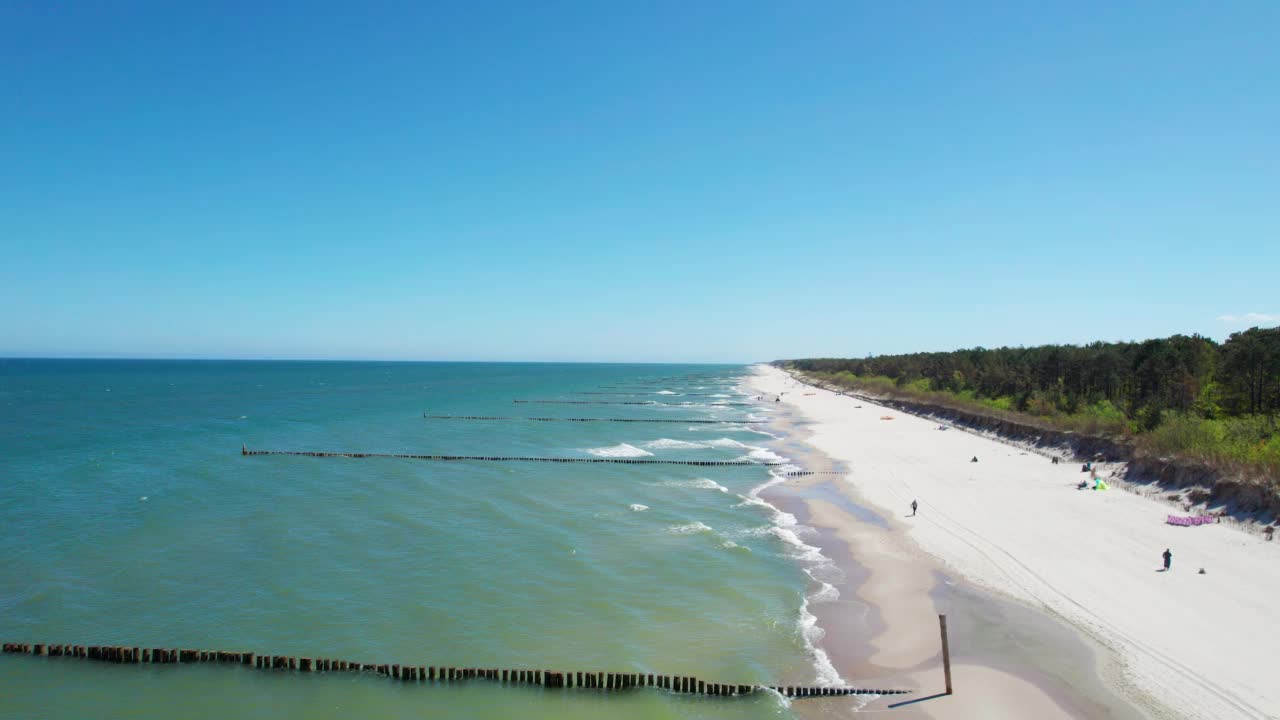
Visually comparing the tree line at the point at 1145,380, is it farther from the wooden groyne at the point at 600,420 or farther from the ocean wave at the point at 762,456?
the wooden groyne at the point at 600,420

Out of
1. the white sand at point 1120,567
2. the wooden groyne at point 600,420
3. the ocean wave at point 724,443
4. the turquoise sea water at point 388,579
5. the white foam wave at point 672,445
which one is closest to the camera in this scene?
the white sand at point 1120,567

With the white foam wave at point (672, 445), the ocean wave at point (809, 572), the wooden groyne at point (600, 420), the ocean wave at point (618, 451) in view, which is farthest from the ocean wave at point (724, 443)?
the ocean wave at point (809, 572)

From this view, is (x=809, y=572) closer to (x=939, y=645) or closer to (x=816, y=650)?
(x=816, y=650)

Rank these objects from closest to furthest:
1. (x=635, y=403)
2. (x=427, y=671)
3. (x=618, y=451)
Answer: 1. (x=427, y=671)
2. (x=618, y=451)
3. (x=635, y=403)

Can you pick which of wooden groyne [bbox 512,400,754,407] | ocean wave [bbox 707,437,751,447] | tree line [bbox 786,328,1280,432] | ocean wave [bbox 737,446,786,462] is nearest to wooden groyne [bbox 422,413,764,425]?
ocean wave [bbox 707,437,751,447]

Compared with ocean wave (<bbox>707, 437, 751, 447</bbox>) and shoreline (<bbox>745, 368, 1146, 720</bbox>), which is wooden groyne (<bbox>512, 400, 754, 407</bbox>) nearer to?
ocean wave (<bbox>707, 437, 751, 447</bbox>)

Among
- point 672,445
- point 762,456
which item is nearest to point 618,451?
point 672,445
